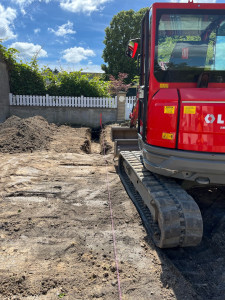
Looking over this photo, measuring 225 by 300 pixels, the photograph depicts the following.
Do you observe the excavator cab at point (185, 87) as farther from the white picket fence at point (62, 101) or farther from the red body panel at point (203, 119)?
the white picket fence at point (62, 101)

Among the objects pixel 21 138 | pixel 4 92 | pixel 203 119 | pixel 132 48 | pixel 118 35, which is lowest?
pixel 21 138

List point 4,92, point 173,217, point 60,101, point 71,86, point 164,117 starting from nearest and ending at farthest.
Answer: point 173,217 < point 164,117 < point 4,92 < point 60,101 < point 71,86

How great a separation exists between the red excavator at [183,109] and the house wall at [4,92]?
12.9 m

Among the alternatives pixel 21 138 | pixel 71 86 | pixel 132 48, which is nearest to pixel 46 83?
pixel 71 86

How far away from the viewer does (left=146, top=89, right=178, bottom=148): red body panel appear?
3.14 m

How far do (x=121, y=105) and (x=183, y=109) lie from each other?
39.8ft

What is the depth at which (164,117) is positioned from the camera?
10.6ft

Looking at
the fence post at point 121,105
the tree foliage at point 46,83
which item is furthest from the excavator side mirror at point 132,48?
the tree foliage at point 46,83

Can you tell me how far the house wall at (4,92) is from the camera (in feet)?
47.3

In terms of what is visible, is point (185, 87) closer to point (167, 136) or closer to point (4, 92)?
point (167, 136)

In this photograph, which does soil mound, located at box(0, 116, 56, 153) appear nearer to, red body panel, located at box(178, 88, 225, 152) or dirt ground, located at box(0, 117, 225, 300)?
dirt ground, located at box(0, 117, 225, 300)

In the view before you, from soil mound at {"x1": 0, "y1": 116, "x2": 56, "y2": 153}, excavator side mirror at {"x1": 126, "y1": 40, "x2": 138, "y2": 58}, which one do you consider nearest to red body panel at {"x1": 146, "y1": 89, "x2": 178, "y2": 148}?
excavator side mirror at {"x1": 126, "y1": 40, "x2": 138, "y2": 58}

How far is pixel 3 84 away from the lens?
1469 cm

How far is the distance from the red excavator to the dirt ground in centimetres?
43
